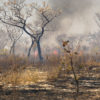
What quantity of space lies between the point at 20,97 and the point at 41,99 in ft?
1.75

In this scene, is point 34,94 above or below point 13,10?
below

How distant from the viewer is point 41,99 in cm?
447

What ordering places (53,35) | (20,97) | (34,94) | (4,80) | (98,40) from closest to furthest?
(20,97) < (34,94) < (4,80) < (53,35) < (98,40)

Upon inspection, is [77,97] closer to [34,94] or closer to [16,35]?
[34,94]

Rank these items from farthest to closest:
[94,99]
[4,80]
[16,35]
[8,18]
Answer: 1. [16,35]
2. [8,18]
3. [4,80]
4. [94,99]

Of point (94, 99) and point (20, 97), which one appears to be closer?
point (94, 99)

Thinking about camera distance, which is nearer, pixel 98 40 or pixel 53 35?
pixel 53 35

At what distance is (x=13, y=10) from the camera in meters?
23.3

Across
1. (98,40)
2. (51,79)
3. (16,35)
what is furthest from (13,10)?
(98,40)

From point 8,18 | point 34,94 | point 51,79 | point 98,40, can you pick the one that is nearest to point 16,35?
point 8,18

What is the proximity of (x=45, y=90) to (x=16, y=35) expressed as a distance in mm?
30727

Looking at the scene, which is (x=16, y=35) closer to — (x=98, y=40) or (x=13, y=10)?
(x=13, y=10)

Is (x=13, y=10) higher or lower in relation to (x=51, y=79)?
higher

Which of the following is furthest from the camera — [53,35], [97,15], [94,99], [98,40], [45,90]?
[98,40]
